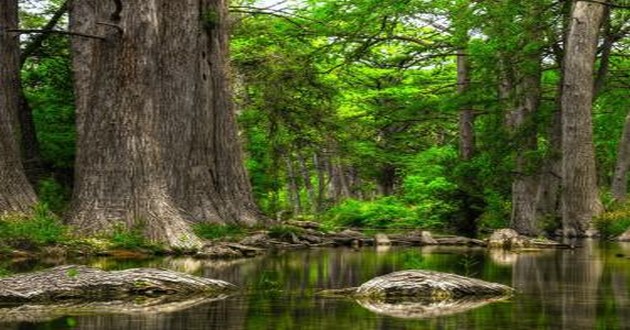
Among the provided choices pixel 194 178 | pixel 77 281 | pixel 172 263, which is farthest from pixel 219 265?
pixel 194 178

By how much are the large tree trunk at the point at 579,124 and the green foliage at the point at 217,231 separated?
1093 centimetres

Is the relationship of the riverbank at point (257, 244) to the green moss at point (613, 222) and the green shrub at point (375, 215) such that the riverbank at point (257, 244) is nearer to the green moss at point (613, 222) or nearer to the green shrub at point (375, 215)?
the green moss at point (613, 222)

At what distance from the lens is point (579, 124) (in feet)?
85.2

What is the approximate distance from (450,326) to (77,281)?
3.87m

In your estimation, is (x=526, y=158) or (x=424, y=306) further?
(x=526, y=158)

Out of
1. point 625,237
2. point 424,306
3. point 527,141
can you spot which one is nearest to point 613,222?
point 625,237

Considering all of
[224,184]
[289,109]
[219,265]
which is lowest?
[219,265]

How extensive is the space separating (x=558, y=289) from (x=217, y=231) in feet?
31.2

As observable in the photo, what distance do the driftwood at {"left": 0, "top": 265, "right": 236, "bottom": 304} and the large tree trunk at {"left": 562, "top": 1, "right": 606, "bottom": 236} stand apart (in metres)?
18.3

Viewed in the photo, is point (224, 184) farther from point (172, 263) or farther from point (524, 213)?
point (524, 213)

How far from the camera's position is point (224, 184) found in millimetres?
20516

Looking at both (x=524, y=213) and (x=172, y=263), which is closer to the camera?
(x=172, y=263)

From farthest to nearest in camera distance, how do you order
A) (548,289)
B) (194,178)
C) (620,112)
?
(620,112)
(194,178)
(548,289)

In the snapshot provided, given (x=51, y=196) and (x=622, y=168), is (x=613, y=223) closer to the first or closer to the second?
(x=622, y=168)
